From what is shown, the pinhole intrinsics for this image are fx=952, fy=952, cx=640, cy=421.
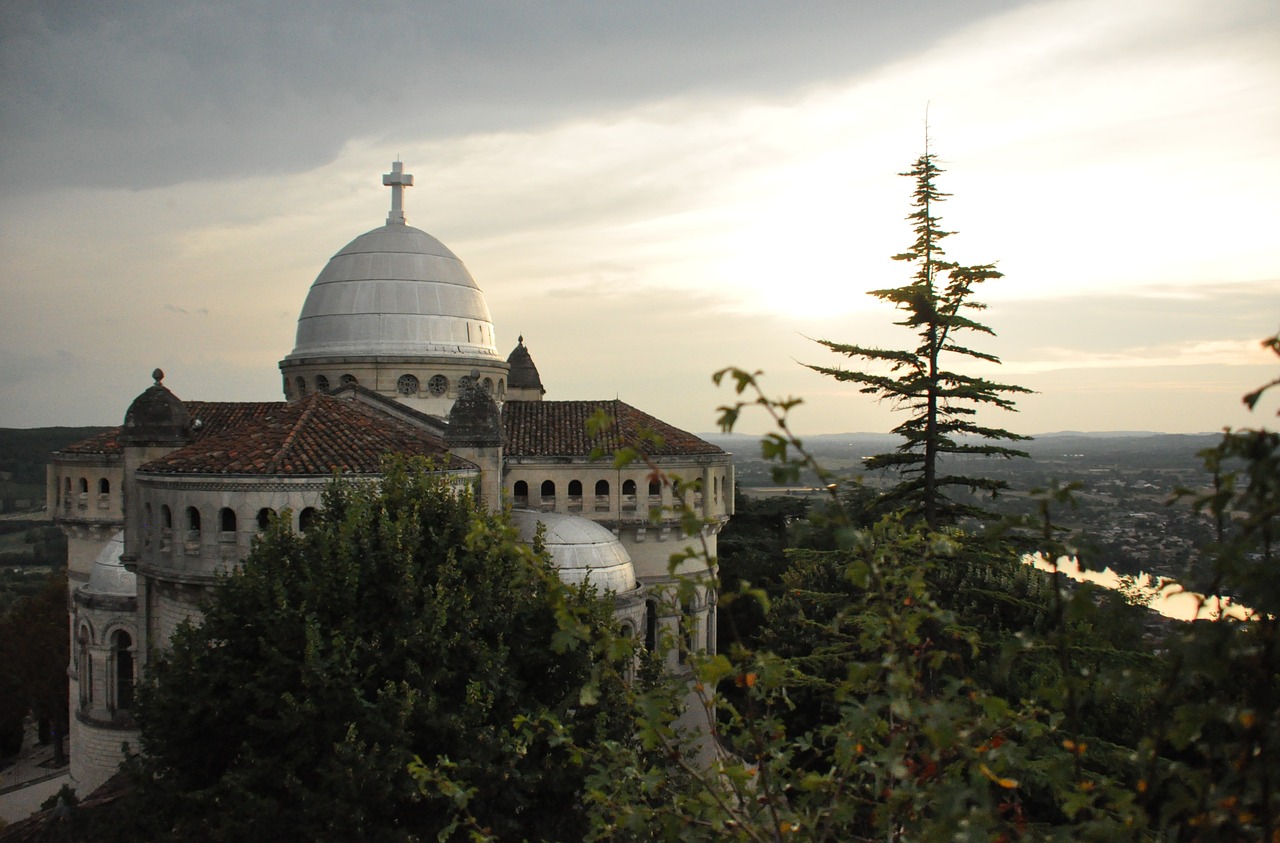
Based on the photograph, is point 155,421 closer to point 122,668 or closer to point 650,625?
point 122,668

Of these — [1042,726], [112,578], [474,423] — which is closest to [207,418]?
[112,578]

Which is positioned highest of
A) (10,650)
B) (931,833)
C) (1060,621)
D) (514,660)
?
(1060,621)

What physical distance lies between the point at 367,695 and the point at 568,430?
1557 centimetres

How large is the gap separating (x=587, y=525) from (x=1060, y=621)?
21.5 m

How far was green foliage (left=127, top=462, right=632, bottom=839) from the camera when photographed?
46.0 feet

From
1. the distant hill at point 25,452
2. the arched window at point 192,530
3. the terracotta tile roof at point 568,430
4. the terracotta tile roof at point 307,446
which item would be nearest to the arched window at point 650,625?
the terracotta tile roof at point 568,430

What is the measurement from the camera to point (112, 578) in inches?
1010

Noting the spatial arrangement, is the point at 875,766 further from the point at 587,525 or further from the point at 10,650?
the point at 10,650

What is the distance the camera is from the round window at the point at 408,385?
31.1 m

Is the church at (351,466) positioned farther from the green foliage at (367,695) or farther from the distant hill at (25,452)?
the distant hill at (25,452)

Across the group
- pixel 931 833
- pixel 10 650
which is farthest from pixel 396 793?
pixel 10 650

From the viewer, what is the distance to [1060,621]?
17.1ft

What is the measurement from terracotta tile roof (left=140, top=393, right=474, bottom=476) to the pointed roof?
1901cm

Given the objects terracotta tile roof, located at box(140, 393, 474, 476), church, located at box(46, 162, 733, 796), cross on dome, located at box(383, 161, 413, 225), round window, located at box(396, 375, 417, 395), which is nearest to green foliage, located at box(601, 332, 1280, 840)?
church, located at box(46, 162, 733, 796)
